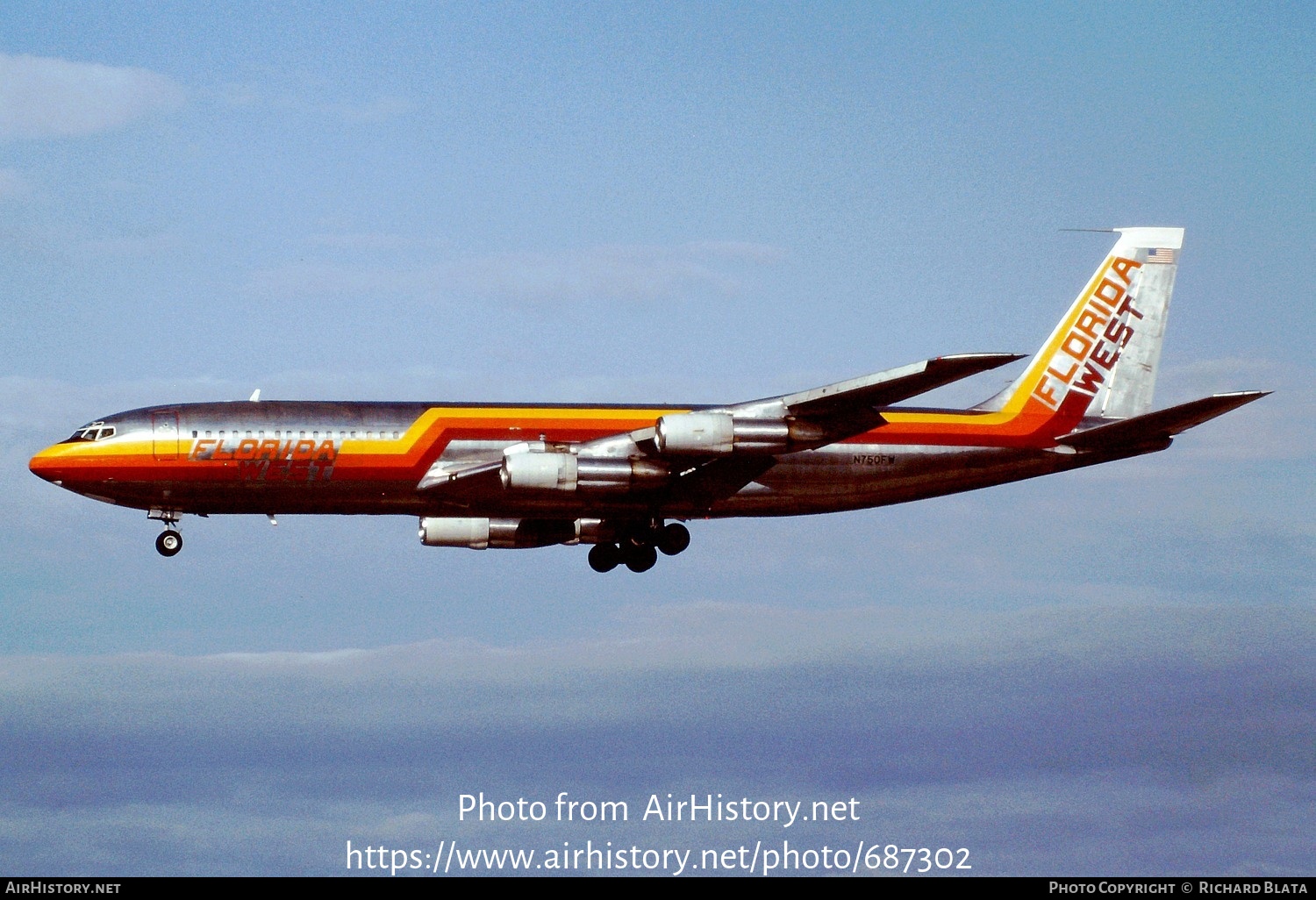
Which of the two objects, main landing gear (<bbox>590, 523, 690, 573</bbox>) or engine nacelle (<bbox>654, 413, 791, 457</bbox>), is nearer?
engine nacelle (<bbox>654, 413, 791, 457</bbox>)

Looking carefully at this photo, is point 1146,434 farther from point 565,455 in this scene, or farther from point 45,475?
point 45,475

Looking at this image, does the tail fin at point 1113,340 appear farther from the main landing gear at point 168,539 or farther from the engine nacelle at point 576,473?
the main landing gear at point 168,539

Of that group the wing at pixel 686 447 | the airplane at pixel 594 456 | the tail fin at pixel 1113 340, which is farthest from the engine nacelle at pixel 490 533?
the tail fin at pixel 1113 340

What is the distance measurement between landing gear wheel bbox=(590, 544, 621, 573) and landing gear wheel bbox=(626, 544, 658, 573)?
0.43 meters

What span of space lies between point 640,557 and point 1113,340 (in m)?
19.0

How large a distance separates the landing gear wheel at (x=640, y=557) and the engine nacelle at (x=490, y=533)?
92.6 inches

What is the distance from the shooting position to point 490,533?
58.8m

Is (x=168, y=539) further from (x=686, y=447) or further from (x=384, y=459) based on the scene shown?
(x=686, y=447)

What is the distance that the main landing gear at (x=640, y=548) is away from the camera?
56.0 meters

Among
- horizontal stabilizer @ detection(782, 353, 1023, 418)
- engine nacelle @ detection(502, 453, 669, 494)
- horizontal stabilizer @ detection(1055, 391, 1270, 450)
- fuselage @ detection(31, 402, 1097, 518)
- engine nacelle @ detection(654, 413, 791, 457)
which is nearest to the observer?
horizontal stabilizer @ detection(782, 353, 1023, 418)

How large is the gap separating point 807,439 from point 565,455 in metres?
7.45

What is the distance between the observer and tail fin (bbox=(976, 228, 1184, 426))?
5903cm

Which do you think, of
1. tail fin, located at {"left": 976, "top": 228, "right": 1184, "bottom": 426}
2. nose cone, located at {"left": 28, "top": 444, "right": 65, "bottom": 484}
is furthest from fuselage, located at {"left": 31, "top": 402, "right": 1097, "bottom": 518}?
tail fin, located at {"left": 976, "top": 228, "right": 1184, "bottom": 426}

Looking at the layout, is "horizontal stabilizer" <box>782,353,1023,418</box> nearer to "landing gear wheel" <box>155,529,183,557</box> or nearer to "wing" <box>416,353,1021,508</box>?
"wing" <box>416,353,1021,508</box>
